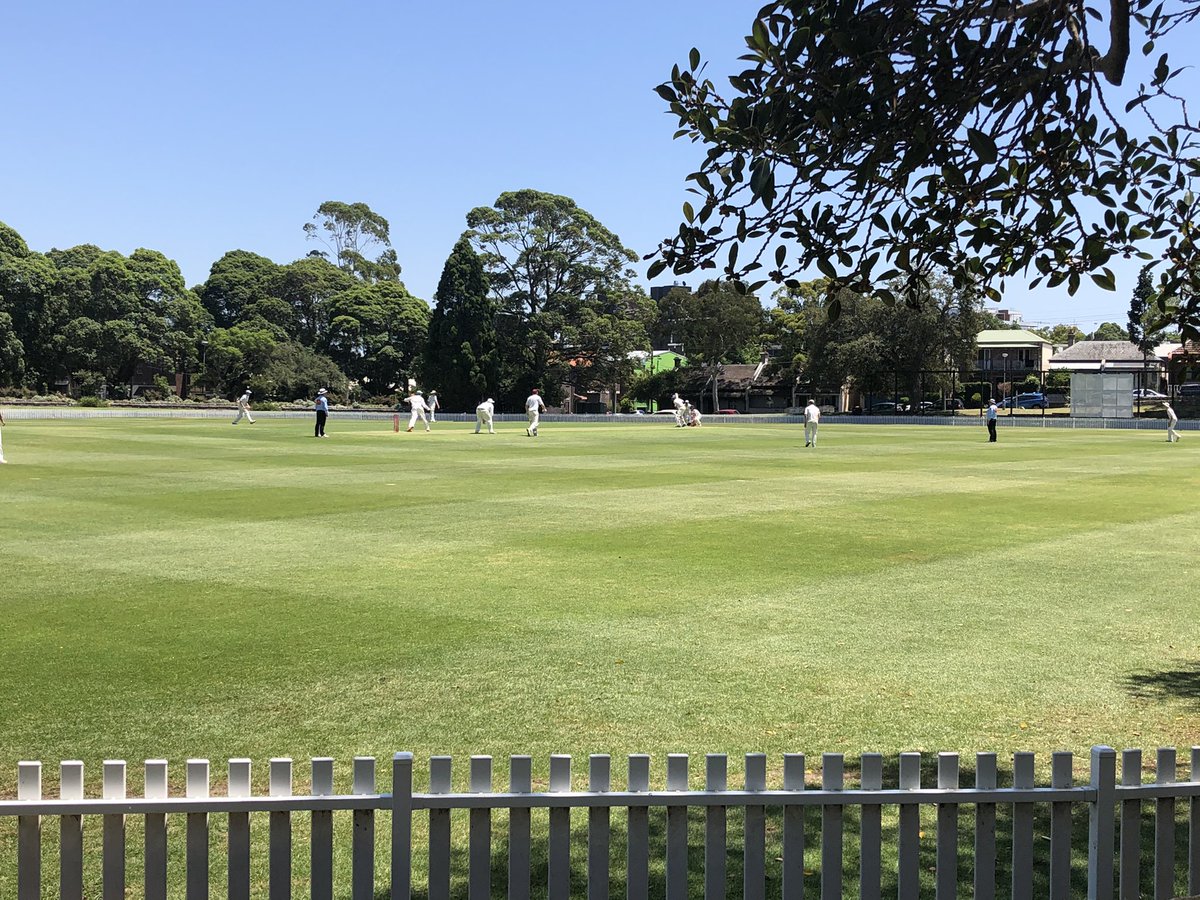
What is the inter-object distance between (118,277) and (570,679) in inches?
3424

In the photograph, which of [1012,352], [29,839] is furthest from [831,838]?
[1012,352]

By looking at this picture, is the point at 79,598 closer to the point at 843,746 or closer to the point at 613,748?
the point at 613,748

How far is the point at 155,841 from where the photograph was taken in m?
3.65

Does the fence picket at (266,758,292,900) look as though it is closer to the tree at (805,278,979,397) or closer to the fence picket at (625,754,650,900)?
the fence picket at (625,754,650,900)

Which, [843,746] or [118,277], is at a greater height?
[118,277]

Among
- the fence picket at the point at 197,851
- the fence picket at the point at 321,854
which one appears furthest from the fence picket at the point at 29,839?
the fence picket at the point at 321,854

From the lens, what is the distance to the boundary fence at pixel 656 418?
6053 cm

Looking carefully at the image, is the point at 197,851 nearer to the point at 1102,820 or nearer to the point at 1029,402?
the point at 1102,820

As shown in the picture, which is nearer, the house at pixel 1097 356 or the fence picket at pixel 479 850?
the fence picket at pixel 479 850

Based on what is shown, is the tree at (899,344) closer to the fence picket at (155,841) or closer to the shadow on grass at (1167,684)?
the shadow on grass at (1167,684)

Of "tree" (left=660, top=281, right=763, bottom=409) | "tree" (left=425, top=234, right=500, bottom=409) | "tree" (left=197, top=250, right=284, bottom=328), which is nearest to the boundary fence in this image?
"tree" (left=425, top=234, right=500, bottom=409)

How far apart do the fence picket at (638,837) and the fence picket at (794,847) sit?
46 centimetres

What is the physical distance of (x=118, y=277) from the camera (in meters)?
86.0

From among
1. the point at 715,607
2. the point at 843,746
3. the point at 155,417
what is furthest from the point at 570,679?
the point at 155,417
